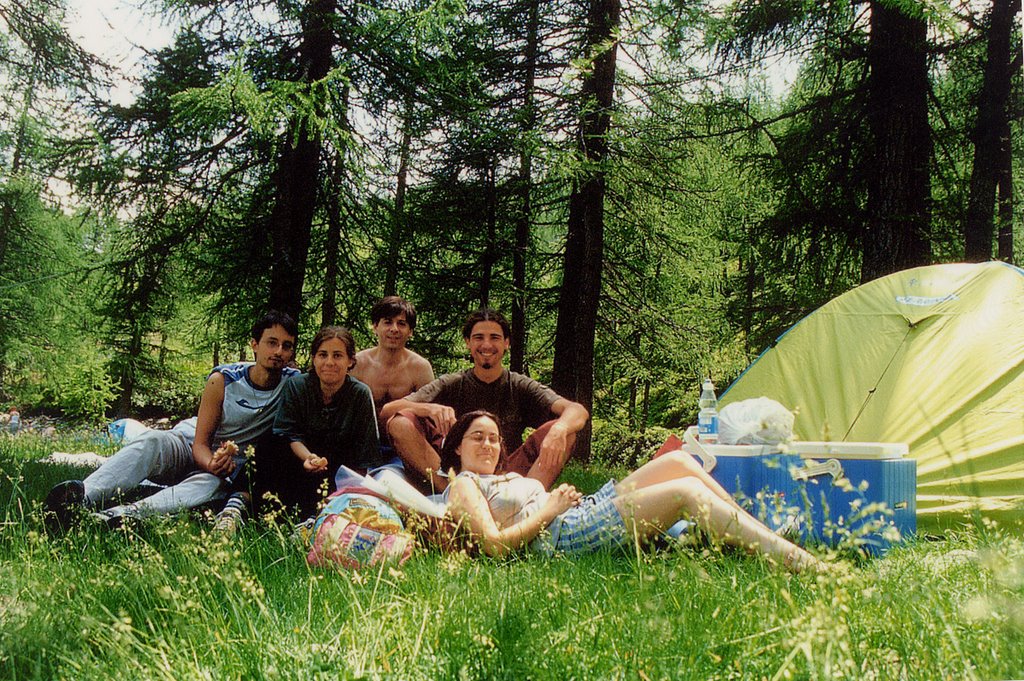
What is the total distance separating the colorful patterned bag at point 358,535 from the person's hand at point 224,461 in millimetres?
976

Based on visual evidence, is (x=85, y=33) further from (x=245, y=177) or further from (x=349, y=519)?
(x=349, y=519)

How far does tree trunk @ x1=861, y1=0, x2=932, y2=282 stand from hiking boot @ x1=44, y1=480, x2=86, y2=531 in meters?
4.42

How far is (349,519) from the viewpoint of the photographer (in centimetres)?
222

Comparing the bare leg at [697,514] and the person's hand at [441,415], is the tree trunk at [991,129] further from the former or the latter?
the person's hand at [441,415]

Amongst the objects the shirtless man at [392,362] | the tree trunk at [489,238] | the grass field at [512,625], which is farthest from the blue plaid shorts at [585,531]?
the tree trunk at [489,238]

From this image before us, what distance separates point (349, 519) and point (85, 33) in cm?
377

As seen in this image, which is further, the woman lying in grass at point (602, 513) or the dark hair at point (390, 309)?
the dark hair at point (390, 309)

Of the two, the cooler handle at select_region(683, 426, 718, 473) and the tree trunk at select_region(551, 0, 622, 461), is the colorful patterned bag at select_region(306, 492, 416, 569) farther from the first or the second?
the tree trunk at select_region(551, 0, 622, 461)

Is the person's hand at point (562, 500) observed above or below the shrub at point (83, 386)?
below

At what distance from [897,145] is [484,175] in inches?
158

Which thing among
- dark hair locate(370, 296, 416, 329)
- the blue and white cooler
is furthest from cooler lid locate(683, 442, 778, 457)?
dark hair locate(370, 296, 416, 329)

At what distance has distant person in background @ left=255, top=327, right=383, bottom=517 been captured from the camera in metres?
3.28

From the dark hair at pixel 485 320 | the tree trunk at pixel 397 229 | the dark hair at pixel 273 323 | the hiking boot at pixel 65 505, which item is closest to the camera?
the hiking boot at pixel 65 505

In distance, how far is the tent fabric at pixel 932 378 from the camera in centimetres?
329
